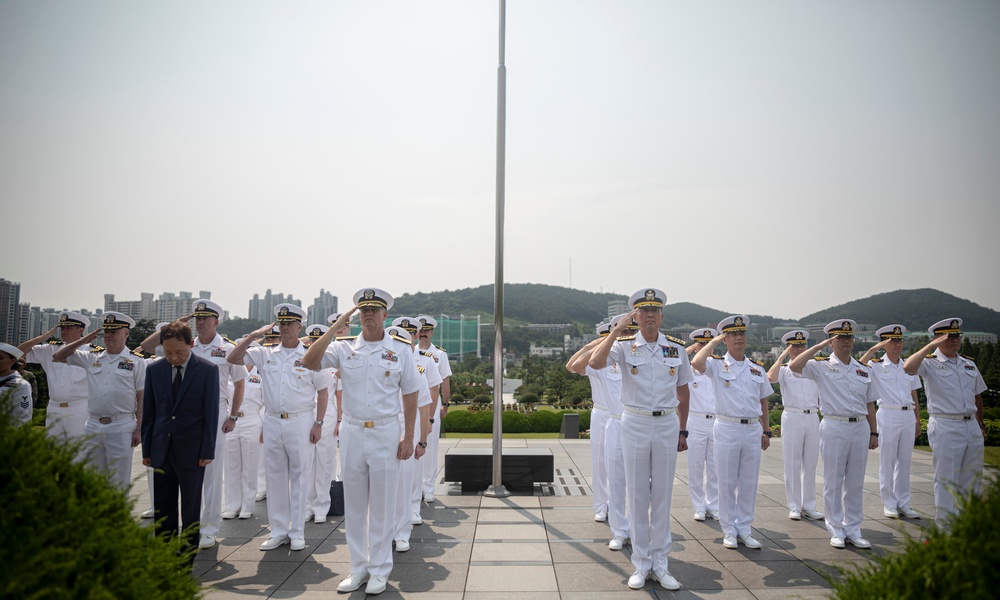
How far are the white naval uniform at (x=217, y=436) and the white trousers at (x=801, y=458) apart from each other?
23.5 feet

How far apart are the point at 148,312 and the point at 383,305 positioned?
19.0m

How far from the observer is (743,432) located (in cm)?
675

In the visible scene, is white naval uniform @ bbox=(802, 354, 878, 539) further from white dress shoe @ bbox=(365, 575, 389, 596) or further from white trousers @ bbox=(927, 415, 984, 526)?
white dress shoe @ bbox=(365, 575, 389, 596)

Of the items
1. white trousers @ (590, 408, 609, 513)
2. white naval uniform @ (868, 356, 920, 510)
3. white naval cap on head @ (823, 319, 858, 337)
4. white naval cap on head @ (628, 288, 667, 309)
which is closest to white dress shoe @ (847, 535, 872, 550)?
white naval uniform @ (868, 356, 920, 510)

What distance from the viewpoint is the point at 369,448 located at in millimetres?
5227

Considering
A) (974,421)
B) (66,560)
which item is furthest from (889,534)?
(66,560)

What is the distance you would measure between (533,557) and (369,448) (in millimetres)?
2231

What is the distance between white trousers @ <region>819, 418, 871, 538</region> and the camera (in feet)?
21.6

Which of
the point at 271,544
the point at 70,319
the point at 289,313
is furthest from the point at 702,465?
the point at 70,319

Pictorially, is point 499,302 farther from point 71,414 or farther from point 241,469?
point 71,414

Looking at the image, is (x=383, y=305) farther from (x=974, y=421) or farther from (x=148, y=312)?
(x=148, y=312)

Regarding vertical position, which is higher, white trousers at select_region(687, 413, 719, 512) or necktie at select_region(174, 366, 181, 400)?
necktie at select_region(174, 366, 181, 400)

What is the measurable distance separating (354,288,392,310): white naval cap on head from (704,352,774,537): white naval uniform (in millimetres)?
4028

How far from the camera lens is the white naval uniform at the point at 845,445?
659 centimetres
